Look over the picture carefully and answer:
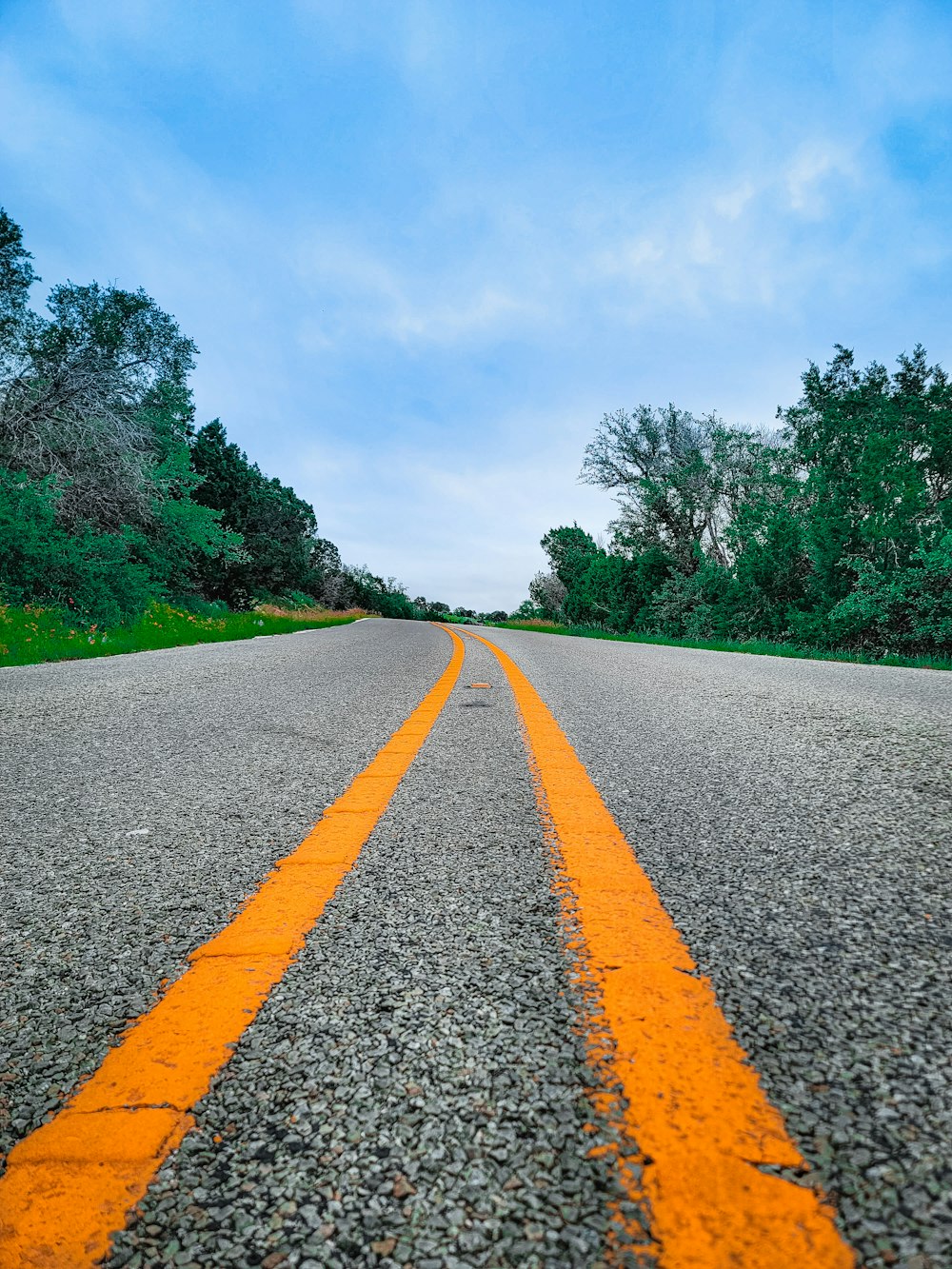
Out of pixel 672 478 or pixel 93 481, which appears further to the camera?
pixel 672 478

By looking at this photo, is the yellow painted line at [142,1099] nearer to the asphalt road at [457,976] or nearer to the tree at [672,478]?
the asphalt road at [457,976]

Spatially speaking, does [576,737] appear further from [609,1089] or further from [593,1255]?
[593,1255]

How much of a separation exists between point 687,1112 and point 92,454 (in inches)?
637

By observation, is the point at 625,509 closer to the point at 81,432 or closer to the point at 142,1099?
the point at 81,432

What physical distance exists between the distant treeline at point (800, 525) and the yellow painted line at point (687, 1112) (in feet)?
46.4

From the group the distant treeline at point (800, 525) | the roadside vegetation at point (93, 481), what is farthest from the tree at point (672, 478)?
the roadside vegetation at point (93, 481)

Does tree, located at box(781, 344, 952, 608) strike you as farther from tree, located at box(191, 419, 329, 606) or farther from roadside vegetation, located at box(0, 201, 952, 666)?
tree, located at box(191, 419, 329, 606)

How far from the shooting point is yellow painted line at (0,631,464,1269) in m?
0.66

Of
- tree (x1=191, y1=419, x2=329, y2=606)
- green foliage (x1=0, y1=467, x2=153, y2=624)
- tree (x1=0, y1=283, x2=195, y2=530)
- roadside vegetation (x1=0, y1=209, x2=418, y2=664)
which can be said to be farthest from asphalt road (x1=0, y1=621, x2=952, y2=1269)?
tree (x1=191, y1=419, x2=329, y2=606)

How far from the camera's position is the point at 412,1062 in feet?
2.95

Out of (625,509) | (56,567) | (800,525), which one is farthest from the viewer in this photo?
(625,509)

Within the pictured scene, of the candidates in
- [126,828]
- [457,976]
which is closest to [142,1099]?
[457,976]

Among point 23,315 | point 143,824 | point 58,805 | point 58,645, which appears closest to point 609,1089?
point 143,824

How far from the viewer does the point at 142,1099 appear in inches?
32.8
